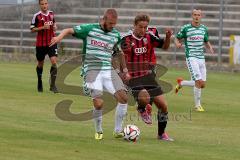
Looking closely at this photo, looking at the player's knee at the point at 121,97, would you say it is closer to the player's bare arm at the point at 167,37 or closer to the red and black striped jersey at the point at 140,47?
the red and black striped jersey at the point at 140,47

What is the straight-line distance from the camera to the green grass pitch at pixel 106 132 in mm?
11055

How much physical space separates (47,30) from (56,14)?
58.0 feet

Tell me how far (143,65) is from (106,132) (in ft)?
4.47

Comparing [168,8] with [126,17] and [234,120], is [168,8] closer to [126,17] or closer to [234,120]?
[126,17]

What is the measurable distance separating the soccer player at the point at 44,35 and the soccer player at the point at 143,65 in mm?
6952

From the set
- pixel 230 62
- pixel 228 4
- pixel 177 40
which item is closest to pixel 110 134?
pixel 177 40

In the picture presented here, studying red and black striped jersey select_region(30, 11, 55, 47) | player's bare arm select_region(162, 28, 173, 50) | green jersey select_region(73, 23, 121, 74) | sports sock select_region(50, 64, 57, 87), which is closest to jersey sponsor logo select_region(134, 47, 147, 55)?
player's bare arm select_region(162, 28, 173, 50)

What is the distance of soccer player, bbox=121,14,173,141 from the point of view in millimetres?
12961

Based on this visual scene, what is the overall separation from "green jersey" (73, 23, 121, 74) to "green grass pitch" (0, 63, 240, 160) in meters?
1.18

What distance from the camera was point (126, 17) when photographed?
3700cm

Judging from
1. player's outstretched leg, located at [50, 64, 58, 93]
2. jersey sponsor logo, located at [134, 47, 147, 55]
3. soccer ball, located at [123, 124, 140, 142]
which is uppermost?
jersey sponsor logo, located at [134, 47, 147, 55]

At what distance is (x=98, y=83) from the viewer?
41.5 ft

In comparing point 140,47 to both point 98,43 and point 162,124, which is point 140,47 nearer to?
point 98,43

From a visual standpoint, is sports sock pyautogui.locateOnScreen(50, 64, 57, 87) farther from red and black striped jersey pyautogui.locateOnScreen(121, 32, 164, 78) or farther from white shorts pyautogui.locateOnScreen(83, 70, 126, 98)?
white shorts pyautogui.locateOnScreen(83, 70, 126, 98)
